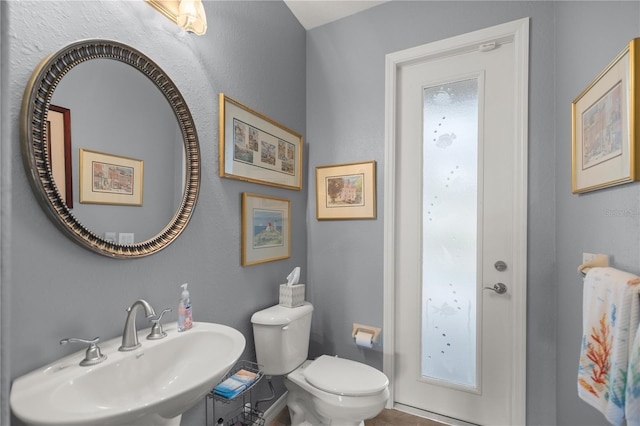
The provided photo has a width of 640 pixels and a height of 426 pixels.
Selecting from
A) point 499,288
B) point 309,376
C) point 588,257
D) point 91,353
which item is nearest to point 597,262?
point 588,257

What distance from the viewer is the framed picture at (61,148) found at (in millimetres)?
987

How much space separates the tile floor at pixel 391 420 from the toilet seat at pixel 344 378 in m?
0.45

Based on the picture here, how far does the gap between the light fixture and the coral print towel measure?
1740 millimetres

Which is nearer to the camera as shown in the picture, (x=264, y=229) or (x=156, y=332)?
(x=156, y=332)

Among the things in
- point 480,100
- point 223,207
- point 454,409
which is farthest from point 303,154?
point 454,409

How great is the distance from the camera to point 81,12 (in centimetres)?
106

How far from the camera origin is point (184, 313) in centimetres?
131

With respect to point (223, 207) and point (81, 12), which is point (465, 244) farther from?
point (81, 12)

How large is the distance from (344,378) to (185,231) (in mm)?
1116

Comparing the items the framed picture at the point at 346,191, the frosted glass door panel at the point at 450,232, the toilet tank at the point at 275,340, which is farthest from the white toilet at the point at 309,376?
the framed picture at the point at 346,191

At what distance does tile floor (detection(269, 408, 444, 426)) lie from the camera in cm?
194

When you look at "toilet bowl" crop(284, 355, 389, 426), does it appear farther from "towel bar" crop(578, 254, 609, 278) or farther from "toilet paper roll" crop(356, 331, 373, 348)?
"towel bar" crop(578, 254, 609, 278)

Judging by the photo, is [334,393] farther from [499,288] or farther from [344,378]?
[499,288]

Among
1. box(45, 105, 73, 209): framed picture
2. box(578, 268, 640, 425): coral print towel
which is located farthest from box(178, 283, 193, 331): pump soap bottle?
box(578, 268, 640, 425): coral print towel
